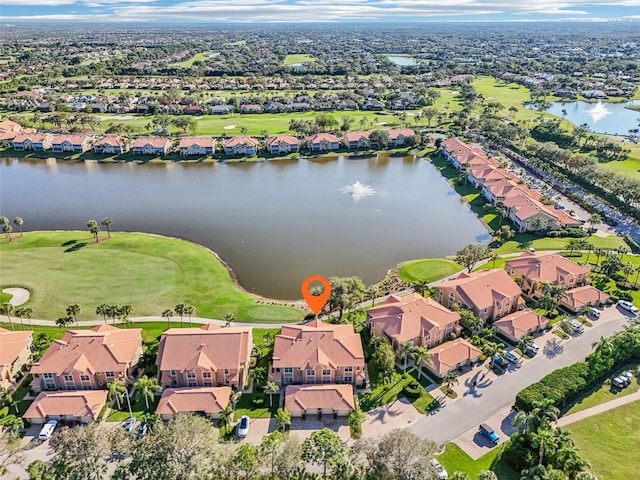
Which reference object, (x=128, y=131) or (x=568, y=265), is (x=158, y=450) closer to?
(x=568, y=265)

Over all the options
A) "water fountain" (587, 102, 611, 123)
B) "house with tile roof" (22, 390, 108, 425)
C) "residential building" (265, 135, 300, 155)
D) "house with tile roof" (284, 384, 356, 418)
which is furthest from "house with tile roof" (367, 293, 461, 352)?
"water fountain" (587, 102, 611, 123)

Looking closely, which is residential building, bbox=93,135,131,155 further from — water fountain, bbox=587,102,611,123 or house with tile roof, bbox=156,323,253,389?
water fountain, bbox=587,102,611,123

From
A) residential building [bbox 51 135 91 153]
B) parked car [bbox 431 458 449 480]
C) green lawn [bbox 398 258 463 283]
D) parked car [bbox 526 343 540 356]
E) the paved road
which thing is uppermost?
residential building [bbox 51 135 91 153]

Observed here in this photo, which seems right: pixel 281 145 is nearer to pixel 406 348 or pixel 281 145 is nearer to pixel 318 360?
pixel 406 348

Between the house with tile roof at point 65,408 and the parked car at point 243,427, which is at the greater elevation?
the house with tile roof at point 65,408

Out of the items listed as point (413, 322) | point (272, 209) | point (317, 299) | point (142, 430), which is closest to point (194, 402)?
point (142, 430)

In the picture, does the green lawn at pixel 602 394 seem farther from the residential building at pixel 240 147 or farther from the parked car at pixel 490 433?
the residential building at pixel 240 147

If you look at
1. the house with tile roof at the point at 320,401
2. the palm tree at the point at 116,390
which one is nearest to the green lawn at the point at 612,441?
the house with tile roof at the point at 320,401
